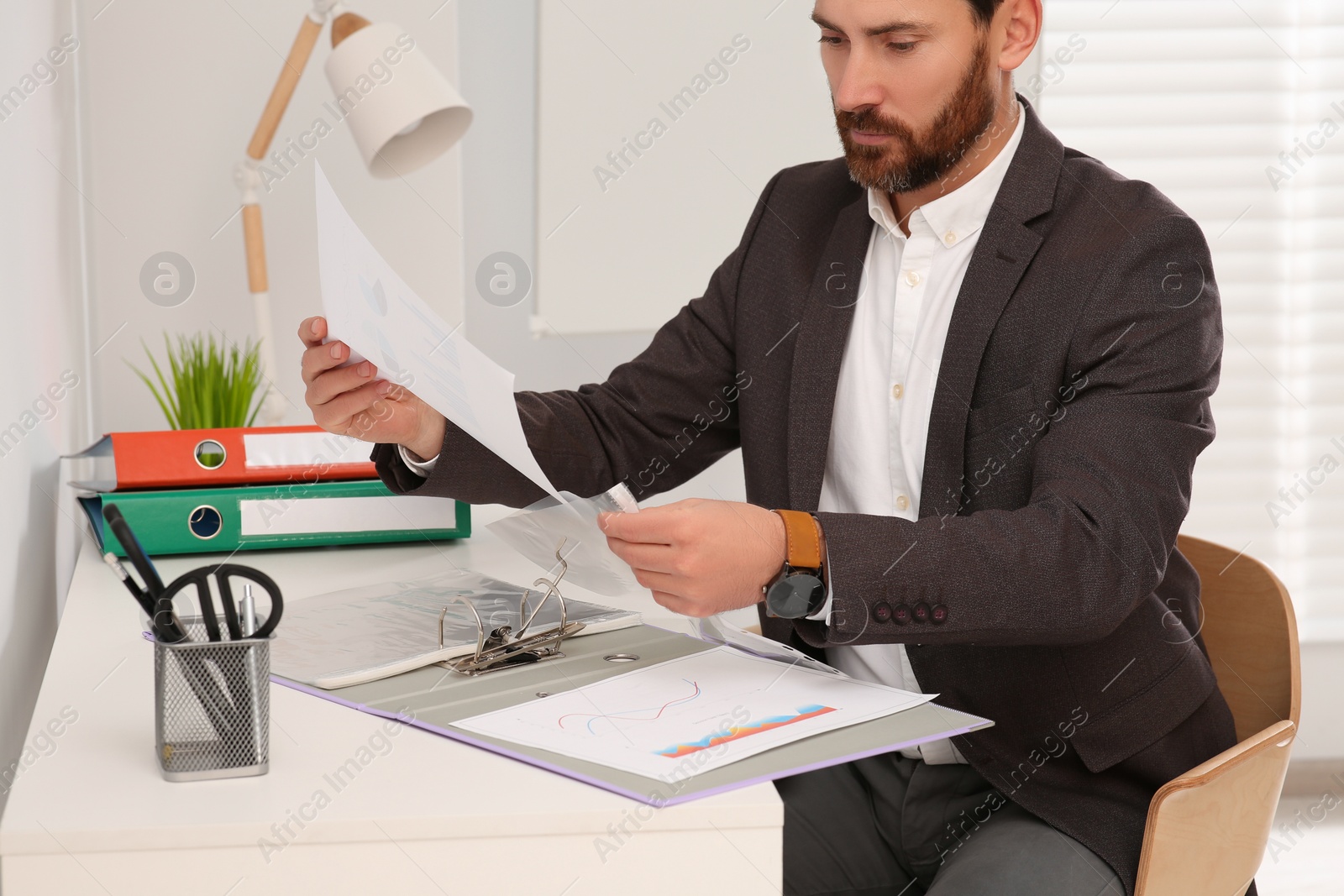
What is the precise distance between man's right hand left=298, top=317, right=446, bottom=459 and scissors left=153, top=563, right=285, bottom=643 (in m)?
0.33

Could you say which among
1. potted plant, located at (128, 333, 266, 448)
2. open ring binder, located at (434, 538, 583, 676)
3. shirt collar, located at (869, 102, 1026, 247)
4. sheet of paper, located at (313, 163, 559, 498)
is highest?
shirt collar, located at (869, 102, 1026, 247)

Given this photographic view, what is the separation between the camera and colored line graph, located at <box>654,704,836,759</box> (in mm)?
827

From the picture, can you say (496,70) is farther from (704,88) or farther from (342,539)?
(342,539)

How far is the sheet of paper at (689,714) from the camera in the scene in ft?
2.70

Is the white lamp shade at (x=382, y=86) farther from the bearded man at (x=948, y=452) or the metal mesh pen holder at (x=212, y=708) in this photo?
the metal mesh pen holder at (x=212, y=708)

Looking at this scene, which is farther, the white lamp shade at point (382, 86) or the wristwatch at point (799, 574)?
the white lamp shade at point (382, 86)

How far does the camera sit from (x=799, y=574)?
96cm

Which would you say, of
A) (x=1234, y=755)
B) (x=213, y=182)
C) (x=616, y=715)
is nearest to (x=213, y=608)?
(x=616, y=715)

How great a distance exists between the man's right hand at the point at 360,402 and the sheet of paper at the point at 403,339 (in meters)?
0.13

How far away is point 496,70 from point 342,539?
1.08 metres

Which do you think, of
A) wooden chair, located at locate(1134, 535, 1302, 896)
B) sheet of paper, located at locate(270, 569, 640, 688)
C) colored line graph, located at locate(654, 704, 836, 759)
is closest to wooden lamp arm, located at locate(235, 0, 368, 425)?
sheet of paper, located at locate(270, 569, 640, 688)

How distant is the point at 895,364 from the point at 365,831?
74 centimetres

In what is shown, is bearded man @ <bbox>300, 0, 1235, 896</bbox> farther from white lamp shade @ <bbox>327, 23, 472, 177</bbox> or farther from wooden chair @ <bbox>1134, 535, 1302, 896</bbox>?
white lamp shade @ <bbox>327, 23, 472, 177</bbox>

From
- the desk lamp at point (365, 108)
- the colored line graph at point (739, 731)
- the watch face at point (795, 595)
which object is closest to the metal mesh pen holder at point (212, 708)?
the colored line graph at point (739, 731)
